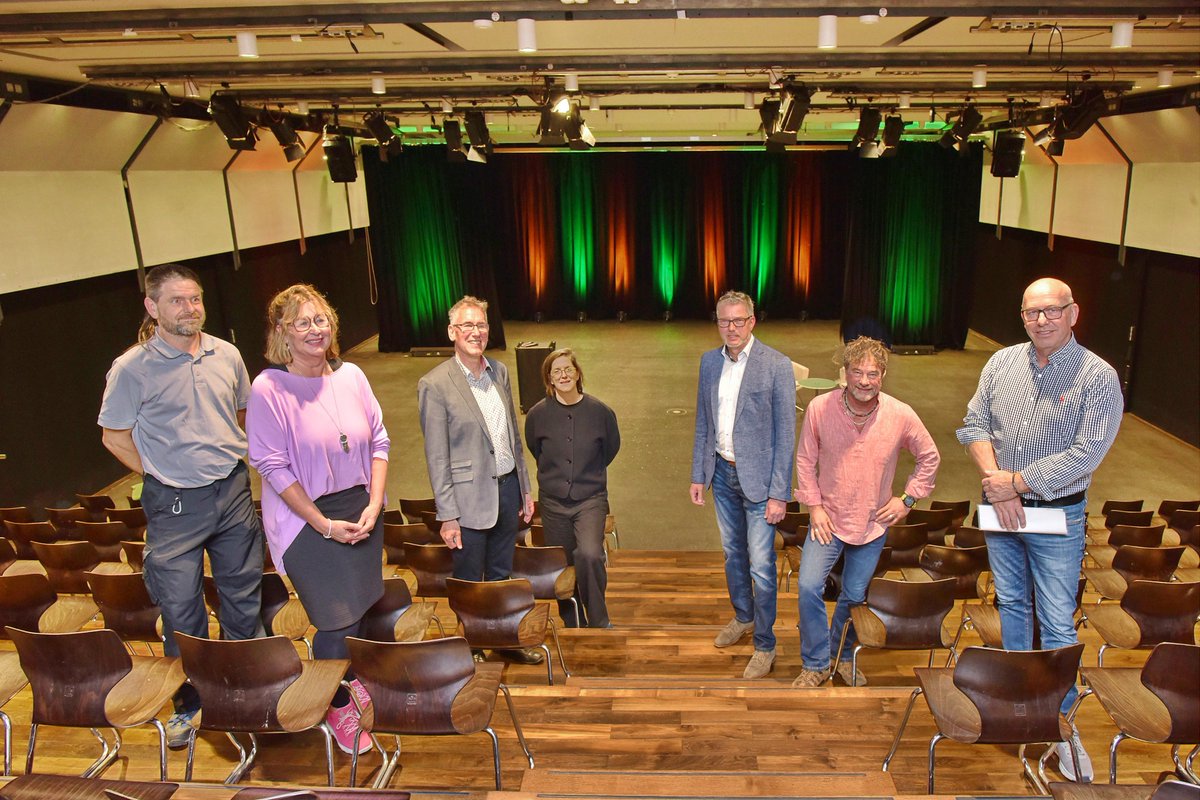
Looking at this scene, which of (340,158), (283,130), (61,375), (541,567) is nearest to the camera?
(541,567)

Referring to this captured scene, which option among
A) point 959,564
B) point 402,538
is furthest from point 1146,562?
point 402,538

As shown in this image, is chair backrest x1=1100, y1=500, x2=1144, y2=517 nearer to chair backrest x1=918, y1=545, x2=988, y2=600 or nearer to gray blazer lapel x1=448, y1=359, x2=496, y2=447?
chair backrest x1=918, y1=545, x2=988, y2=600

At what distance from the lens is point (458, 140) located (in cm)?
1224

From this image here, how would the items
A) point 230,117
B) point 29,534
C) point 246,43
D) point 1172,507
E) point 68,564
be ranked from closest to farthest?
point 68,564
point 246,43
point 29,534
point 1172,507
point 230,117

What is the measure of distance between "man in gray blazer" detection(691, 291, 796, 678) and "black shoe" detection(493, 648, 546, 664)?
98 cm

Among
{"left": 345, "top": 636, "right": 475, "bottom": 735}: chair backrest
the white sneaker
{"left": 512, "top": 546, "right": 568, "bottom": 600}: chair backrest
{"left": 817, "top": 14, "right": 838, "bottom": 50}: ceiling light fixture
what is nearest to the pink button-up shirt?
the white sneaker

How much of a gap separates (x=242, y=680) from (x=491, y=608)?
42.6 inches

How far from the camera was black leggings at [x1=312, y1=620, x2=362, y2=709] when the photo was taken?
124 inches

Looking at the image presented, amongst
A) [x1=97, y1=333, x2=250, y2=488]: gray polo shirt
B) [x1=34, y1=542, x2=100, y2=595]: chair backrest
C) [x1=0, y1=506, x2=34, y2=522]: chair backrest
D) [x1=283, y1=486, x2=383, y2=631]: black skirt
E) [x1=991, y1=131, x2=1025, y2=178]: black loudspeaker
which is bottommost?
[x1=0, y1=506, x2=34, y2=522]: chair backrest

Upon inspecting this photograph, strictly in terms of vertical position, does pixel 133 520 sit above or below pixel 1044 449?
below

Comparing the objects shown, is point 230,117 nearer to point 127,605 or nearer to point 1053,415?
point 127,605

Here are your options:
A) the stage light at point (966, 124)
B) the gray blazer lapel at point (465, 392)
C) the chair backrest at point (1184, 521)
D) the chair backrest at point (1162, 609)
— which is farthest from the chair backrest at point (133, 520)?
the stage light at point (966, 124)

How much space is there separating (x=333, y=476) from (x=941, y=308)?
54.7ft

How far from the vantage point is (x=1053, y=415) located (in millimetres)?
3057
